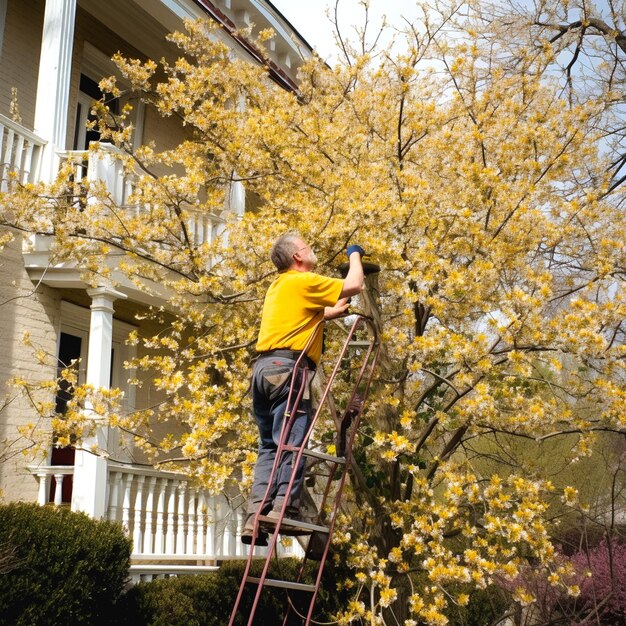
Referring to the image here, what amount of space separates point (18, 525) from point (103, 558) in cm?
90

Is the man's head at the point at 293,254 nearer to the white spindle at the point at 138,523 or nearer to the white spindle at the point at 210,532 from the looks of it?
the white spindle at the point at 138,523

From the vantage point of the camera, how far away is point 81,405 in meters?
7.13

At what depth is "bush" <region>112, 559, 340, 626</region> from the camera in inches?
303

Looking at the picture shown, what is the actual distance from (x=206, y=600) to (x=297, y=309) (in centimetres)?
520

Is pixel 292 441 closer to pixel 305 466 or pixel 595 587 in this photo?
pixel 305 466

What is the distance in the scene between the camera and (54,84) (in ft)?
30.3

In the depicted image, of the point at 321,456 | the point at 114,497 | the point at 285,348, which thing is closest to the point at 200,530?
the point at 114,497

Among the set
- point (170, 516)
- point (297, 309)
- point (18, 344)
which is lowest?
point (170, 516)

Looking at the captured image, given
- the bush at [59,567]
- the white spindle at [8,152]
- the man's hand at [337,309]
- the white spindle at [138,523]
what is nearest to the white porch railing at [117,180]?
the white spindle at [8,152]

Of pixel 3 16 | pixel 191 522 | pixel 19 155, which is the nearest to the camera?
pixel 19 155

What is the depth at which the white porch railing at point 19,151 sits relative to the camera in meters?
8.55

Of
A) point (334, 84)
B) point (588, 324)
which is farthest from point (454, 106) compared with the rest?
point (588, 324)

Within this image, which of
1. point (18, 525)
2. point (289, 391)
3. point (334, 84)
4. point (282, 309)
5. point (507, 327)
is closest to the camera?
point (289, 391)

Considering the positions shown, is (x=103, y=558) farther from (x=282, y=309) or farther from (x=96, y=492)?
(x=282, y=309)
